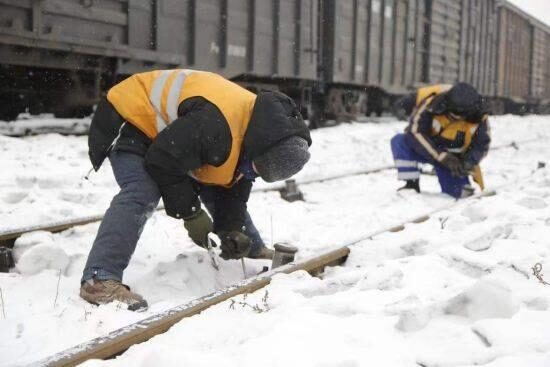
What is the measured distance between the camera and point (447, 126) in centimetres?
592

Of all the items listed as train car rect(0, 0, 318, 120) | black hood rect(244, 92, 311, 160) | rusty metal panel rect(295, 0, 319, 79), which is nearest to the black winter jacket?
black hood rect(244, 92, 311, 160)

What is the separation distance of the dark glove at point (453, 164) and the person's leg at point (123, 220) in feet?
12.1

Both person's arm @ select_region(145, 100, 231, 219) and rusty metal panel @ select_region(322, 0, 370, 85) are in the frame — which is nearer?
person's arm @ select_region(145, 100, 231, 219)

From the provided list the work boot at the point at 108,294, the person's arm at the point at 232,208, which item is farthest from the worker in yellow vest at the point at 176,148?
the person's arm at the point at 232,208

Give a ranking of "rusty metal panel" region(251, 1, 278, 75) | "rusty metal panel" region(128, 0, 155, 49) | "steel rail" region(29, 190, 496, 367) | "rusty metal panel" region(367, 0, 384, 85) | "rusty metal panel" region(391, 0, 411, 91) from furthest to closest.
A: 1. "rusty metal panel" region(391, 0, 411, 91)
2. "rusty metal panel" region(367, 0, 384, 85)
3. "rusty metal panel" region(251, 1, 278, 75)
4. "rusty metal panel" region(128, 0, 155, 49)
5. "steel rail" region(29, 190, 496, 367)

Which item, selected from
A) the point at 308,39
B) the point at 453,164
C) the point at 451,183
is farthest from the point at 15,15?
the point at 308,39

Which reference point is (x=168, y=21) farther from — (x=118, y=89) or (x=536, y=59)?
(x=536, y=59)

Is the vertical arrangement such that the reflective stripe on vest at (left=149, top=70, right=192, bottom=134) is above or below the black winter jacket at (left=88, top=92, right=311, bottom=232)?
above

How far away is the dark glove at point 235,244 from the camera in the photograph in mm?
2928

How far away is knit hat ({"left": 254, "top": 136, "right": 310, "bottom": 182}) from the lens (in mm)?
2539

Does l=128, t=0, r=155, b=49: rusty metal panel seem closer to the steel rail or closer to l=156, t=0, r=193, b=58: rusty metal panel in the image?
l=156, t=0, r=193, b=58: rusty metal panel

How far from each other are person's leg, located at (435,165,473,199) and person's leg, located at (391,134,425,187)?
229 mm

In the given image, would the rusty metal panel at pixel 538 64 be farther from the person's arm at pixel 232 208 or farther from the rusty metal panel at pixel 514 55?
the person's arm at pixel 232 208

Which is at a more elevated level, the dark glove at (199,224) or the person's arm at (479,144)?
the person's arm at (479,144)
